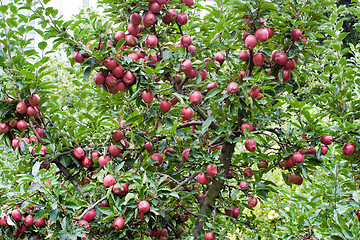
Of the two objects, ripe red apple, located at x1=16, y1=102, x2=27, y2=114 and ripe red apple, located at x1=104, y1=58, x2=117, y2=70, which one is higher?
ripe red apple, located at x1=104, y1=58, x2=117, y2=70

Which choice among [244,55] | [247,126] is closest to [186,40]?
[244,55]

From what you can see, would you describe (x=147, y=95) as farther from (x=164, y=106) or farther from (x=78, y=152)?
(x=78, y=152)

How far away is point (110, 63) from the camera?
1.77 meters

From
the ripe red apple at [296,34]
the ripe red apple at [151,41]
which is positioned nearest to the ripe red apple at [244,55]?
the ripe red apple at [296,34]

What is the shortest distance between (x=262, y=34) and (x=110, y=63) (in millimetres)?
857

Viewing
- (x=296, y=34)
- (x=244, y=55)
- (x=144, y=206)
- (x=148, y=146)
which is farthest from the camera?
(x=148, y=146)

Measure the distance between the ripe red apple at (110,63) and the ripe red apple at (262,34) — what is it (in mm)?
813

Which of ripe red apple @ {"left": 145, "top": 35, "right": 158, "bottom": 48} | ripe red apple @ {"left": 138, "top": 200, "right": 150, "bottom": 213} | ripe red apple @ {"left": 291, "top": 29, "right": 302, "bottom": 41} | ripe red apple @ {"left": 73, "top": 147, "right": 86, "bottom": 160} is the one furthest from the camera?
ripe red apple @ {"left": 73, "top": 147, "right": 86, "bottom": 160}

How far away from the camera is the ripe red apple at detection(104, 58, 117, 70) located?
177cm

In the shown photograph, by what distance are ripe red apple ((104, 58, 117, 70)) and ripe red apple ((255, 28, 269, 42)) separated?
32.0 inches

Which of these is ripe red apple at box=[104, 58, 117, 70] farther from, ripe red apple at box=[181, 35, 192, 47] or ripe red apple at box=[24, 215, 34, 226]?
ripe red apple at box=[24, 215, 34, 226]

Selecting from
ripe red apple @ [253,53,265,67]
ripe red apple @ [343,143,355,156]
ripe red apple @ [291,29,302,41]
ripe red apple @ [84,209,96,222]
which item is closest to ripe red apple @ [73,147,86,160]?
ripe red apple @ [84,209,96,222]

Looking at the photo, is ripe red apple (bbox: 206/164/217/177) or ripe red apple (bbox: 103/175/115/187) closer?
ripe red apple (bbox: 103/175/115/187)

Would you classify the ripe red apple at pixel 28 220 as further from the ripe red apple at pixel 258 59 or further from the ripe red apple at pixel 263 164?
the ripe red apple at pixel 258 59
